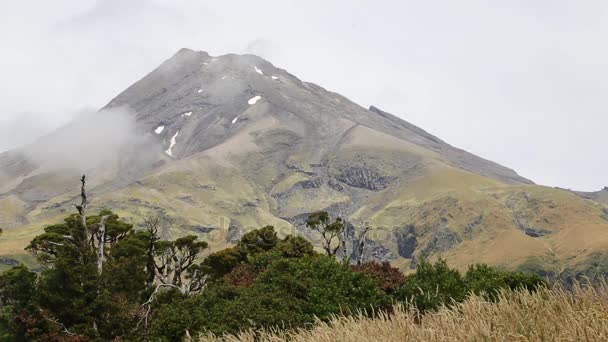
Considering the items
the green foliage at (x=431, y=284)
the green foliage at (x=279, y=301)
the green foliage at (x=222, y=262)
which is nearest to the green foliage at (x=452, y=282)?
the green foliage at (x=431, y=284)

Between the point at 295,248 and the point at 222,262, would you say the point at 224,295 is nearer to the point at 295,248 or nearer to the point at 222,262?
the point at 295,248

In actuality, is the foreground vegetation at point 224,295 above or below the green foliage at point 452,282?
below

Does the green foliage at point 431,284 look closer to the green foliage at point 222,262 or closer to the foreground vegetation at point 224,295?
the foreground vegetation at point 224,295

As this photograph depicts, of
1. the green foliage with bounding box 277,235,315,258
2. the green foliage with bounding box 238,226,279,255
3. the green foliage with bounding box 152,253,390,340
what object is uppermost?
the green foliage with bounding box 152,253,390,340

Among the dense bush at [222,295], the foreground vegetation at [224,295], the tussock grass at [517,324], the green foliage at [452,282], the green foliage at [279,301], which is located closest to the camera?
the tussock grass at [517,324]

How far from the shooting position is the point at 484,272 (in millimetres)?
27188

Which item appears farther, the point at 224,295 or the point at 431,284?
the point at 431,284

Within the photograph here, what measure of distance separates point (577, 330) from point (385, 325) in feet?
11.4

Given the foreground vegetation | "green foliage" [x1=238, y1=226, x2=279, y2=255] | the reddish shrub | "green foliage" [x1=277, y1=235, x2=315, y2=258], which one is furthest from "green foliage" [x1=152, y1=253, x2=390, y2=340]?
"green foliage" [x1=238, y1=226, x2=279, y2=255]

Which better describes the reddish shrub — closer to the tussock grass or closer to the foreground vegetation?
the foreground vegetation

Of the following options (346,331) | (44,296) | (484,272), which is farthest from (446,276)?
(44,296)

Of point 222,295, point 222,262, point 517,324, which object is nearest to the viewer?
point 517,324

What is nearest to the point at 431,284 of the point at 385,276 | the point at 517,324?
the point at 385,276

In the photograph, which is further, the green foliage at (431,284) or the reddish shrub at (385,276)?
the reddish shrub at (385,276)
